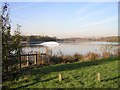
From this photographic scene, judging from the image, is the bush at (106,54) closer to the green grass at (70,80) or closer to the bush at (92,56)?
the bush at (92,56)

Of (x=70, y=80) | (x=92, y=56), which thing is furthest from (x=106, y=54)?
(x=70, y=80)

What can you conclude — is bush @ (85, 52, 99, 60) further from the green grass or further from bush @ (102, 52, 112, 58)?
the green grass

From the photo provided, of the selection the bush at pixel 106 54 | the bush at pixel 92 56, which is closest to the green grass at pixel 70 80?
the bush at pixel 92 56

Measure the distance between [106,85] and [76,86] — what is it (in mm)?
1346

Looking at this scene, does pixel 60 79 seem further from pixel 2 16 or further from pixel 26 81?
pixel 2 16

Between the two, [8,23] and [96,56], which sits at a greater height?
[8,23]

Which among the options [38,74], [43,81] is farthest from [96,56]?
[43,81]

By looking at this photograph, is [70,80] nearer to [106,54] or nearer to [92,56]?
[92,56]

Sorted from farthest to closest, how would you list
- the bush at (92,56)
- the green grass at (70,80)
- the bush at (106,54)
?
the bush at (106,54)
the bush at (92,56)
the green grass at (70,80)

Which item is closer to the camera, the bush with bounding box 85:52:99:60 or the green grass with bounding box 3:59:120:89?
the green grass with bounding box 3:59:120:89

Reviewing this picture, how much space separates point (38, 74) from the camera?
51.0 feet

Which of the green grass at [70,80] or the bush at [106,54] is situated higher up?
the bush at [106,54]

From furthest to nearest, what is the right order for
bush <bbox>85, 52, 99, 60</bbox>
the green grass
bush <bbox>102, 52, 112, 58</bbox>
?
bush <bbox>102, 52, 112, 58</bbox> → bush <bbox>85, 52, 99, 60</bbox> → the green grass

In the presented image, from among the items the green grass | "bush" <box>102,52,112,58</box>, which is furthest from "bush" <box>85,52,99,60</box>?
the green grass
